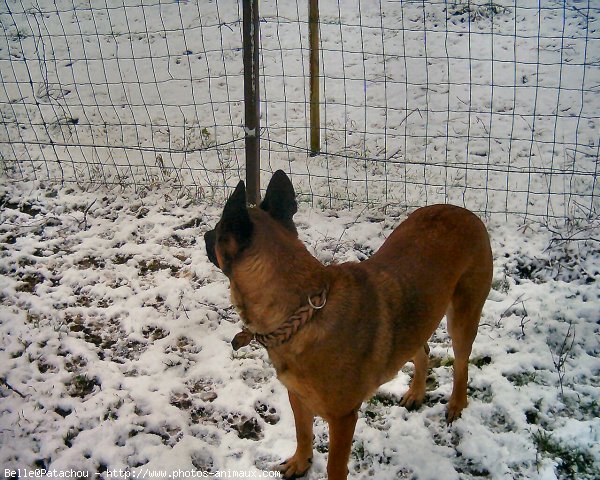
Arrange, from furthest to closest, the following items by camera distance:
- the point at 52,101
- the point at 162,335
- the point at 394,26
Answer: the point at 394,26 < the point at 52,101 < the point at 162,335

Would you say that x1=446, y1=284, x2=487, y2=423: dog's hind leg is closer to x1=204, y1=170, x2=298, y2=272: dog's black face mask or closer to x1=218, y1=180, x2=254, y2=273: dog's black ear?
x1=204, y1=170, x2=298, y2=272: dog's black face mask

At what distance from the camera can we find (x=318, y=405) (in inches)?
106

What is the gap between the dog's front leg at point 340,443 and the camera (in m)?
2.75

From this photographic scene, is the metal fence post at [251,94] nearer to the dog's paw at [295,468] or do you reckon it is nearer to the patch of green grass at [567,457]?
the dog's paw at [295,468]

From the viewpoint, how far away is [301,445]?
312cm

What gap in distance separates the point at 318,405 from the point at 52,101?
20.3 feet

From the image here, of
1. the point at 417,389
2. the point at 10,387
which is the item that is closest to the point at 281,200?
the point at 417,389

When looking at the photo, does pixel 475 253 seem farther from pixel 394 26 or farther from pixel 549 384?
pixel 394 26

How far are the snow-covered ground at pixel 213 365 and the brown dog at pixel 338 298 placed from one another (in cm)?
54

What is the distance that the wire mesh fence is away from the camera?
221 inches

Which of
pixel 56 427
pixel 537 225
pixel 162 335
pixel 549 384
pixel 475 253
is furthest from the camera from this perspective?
pixel 537 225

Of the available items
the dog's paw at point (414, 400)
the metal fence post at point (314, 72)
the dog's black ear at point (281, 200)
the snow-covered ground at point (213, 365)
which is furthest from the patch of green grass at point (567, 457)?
the metal fence post at point (314, 72)

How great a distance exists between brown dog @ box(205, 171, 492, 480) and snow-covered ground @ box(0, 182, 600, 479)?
0.54 meters

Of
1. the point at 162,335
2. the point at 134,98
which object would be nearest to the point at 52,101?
the point at 134,98
